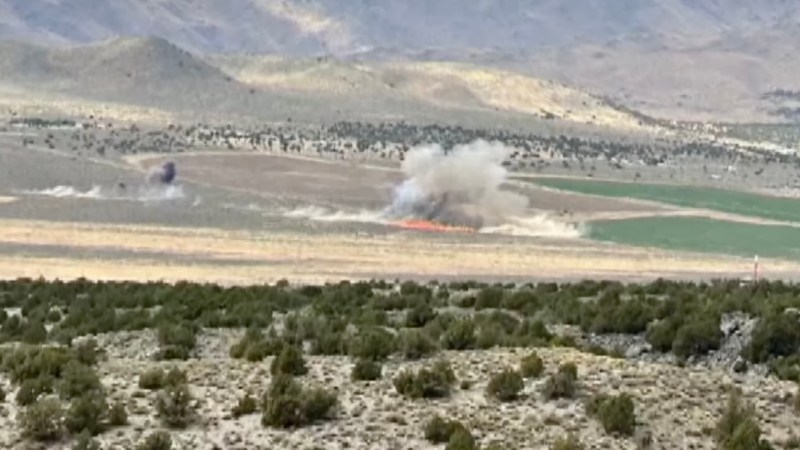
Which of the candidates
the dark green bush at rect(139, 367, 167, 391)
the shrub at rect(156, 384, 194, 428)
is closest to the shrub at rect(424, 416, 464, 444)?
the shrub at rect(156, 384, 194, 428)

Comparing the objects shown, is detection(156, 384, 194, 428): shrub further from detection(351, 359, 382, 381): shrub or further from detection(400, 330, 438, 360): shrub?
detection(400, 330, 438, 360): shrub

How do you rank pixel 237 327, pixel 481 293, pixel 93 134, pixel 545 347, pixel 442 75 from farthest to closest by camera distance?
pixel 442 75 → pixel 93 134 → pixel 481 293 → pixel 237 327 → pixel 545 347

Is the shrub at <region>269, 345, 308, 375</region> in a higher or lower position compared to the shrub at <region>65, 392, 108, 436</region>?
higher

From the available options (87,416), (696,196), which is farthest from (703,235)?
(87,416)

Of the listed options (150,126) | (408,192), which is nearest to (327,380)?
(408,192)

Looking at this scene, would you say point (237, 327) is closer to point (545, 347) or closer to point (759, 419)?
point (545, 347)

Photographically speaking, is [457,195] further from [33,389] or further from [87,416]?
[87,416]

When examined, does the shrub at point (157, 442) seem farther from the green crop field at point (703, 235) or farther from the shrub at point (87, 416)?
the green crop field at point (703, 235)

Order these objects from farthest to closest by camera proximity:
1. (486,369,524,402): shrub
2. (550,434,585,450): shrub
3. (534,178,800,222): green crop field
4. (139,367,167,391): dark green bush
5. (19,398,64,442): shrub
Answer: (534,178,800,222): green crop field → (139,367,167,391): dark green bush → (486,369,524,402): shrub → (19,398,64,442): shrub → (550,434,585,450): shrub
